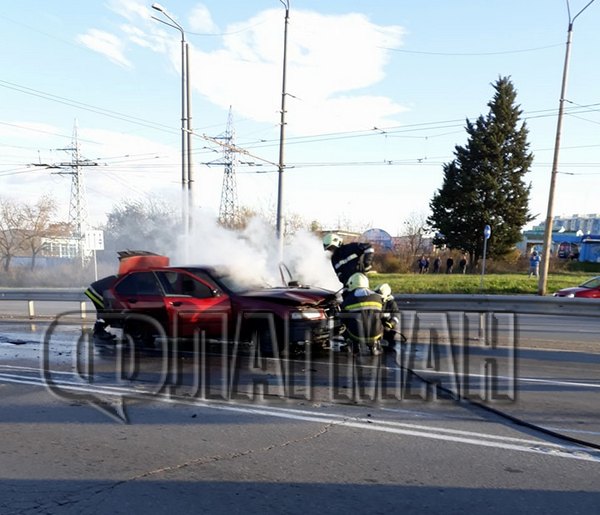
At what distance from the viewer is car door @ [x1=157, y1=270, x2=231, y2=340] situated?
8.99 metres

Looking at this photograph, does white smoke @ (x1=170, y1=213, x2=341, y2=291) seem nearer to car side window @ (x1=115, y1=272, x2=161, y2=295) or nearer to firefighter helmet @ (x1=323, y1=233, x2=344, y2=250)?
car side window @ (x1=115, y1=272, x2=161, y2=295)

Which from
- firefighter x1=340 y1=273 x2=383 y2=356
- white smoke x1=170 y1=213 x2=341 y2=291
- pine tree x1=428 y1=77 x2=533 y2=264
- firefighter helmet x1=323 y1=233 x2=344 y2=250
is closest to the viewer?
firefighter x1=340 y1=273 x2=383 y2=356

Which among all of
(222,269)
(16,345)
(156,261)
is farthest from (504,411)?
(16,345)

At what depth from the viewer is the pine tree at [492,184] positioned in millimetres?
38094

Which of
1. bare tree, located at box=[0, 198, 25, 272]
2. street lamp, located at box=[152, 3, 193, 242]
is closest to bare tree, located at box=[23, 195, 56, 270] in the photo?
bare tree, located at box=[0, 198, 25, 272]

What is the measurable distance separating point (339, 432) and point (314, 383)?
1932mm

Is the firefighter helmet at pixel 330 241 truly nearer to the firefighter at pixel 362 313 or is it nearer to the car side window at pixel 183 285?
the firefighter at pixel 362 313

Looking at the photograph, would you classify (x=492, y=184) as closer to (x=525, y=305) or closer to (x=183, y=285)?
(x=525, y=305)

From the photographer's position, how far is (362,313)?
27.3 ft

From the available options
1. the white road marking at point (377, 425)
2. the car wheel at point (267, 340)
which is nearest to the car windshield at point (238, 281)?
the car wheel at point (267, 340)

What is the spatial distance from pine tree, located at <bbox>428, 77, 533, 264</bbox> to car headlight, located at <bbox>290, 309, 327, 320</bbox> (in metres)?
31.9

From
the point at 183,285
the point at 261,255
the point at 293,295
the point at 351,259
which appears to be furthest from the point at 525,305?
the point at 183,285

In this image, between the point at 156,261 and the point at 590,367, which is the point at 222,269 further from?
the point at 590,367

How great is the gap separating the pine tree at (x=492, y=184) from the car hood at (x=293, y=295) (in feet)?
103
